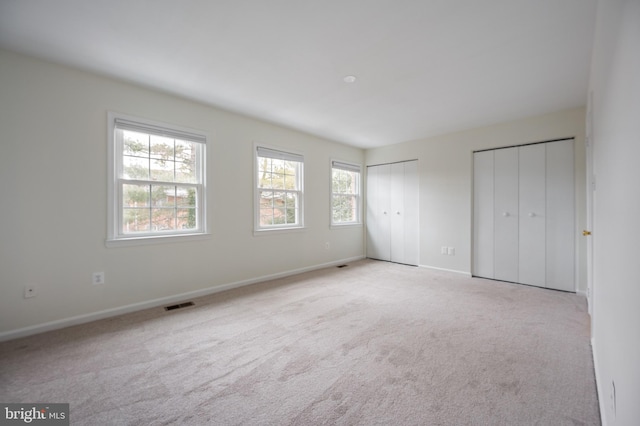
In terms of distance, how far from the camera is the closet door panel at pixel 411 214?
5.09 meters

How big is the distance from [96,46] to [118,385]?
2.58 meters

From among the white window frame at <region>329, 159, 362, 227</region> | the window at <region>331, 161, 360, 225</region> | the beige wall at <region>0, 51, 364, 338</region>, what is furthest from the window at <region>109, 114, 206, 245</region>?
the window at <region>331, 161, 360, 225</region>

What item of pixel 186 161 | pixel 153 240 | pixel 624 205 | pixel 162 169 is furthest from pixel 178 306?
pixel 624 205

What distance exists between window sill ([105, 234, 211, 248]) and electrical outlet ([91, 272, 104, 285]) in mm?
285

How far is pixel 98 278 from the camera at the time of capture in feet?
9.00

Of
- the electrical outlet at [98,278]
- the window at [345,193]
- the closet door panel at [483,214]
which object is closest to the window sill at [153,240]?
the electrical outlet at [98,278]

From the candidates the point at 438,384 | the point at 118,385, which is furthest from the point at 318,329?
the point at 118,385

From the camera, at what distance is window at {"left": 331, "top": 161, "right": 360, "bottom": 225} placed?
5.39 m

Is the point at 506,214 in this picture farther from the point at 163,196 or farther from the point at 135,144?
the point at 135,144

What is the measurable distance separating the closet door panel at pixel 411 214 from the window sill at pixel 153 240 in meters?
3.55

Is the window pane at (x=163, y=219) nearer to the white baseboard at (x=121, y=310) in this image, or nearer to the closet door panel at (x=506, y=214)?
the white baseboard at (x=121, y=310)

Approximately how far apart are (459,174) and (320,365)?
3.86m

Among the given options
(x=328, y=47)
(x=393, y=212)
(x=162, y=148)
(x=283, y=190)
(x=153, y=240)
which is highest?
(x=328, y=47)

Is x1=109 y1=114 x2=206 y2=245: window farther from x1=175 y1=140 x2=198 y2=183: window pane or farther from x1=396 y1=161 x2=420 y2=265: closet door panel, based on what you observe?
x1=396 y1=161 x2=420 y2=265: closet door panel
